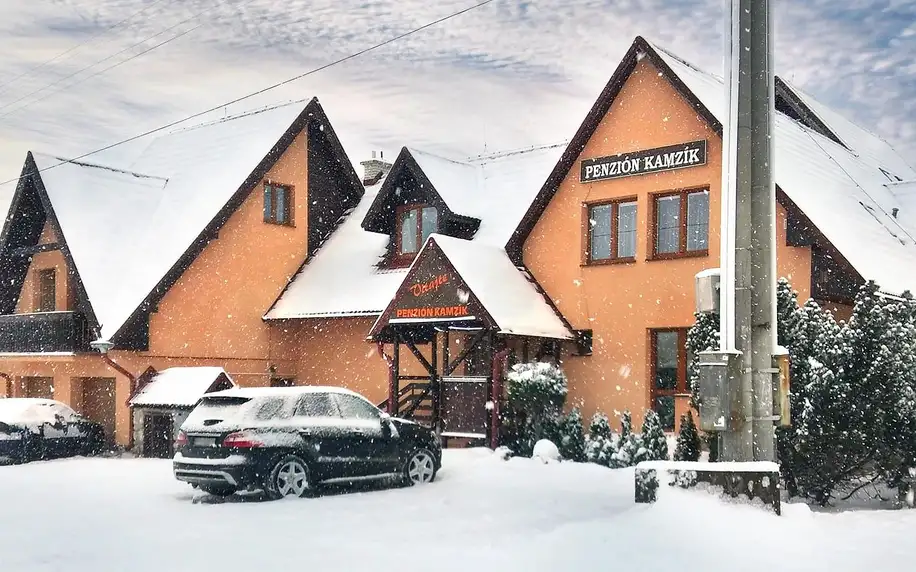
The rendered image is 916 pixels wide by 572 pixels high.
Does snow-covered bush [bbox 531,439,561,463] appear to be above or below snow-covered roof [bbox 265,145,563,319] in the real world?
below

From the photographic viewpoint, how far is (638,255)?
20.9 m

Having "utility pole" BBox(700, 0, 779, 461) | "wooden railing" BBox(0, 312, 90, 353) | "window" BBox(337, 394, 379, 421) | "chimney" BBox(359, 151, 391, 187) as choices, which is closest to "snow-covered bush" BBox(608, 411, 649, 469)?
"window" BBox(337, 394, 379, 421)

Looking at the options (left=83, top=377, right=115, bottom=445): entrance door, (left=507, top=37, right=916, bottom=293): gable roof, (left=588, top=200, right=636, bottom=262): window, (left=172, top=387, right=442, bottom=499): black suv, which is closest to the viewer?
(left=172, top=387, right=442, bottom=499): black suv

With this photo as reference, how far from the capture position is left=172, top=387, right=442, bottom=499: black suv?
13.9m

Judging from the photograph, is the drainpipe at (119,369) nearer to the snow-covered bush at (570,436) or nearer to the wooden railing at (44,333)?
the wooden railing at (44,333)

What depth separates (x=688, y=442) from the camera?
58.7 ft

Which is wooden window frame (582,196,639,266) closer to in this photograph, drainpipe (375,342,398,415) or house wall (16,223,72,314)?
drainpipe (375,342,398,415)

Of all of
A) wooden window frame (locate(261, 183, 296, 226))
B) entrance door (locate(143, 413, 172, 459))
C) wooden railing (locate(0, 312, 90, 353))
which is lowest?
entrance door (locate(143, 413, 172, 459))

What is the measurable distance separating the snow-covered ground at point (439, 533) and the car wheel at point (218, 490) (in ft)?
0.59

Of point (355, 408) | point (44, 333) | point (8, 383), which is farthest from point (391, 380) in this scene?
point (8, 383)

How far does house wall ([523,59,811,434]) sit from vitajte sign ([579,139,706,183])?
4.9 inches

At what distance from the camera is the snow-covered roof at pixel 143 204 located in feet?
78.5

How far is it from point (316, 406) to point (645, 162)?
9158 millimetres

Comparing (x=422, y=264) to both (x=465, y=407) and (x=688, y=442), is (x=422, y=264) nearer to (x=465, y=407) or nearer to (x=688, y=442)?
(x=465, y=407)
